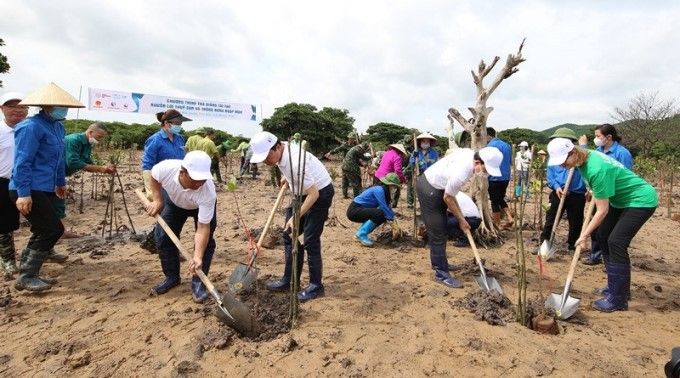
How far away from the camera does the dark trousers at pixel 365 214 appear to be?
16.8ft

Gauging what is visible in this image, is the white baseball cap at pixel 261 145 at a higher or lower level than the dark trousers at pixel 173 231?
higher

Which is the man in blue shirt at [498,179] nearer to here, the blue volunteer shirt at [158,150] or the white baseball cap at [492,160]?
the white baseball cap at [492,160]

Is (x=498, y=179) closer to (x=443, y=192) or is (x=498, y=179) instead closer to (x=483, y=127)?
(x=483, y=127)

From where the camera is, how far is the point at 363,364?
2.59 metres

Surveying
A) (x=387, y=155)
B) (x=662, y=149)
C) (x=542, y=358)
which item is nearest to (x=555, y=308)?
(x=542, y=358)

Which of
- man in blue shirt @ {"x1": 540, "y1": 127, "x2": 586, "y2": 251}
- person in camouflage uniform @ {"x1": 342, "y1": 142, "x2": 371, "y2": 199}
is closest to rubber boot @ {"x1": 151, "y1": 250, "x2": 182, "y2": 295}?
man in blue shirt @ {"x1": 540, "y1": 127, "x2": 586, "y2": 251}

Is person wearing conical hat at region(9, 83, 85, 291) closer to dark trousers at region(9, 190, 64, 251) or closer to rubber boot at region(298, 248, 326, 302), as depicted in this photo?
dark trousers at region(9, 190, 64, 251)

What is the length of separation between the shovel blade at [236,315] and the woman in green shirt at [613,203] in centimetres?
254

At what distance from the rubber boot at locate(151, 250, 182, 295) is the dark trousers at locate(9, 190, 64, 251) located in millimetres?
962

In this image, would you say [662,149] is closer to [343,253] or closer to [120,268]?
[343,253]

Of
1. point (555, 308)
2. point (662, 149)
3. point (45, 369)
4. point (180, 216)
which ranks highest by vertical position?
point (662, 149)

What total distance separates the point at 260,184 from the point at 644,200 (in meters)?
9.90

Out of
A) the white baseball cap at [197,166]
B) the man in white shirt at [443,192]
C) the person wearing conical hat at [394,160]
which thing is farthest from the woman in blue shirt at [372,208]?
the white baseball cap at [197,166]

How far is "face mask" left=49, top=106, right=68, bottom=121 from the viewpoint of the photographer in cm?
356
